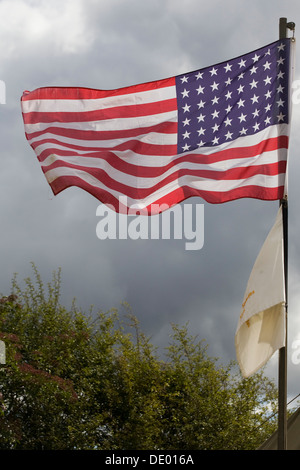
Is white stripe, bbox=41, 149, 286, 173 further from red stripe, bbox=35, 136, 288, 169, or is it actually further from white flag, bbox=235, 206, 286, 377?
white flag, bbox=235, 206, 286, 377

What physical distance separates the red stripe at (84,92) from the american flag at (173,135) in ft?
0.05

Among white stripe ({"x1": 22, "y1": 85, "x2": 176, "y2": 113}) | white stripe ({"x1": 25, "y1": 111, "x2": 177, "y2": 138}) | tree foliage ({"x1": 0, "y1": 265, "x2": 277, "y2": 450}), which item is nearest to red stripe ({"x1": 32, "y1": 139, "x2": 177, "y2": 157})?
white stripe ({"x1": 25, "y1": 111, "x2": 177, "y2": 138})

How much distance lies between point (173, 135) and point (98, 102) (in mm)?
1215

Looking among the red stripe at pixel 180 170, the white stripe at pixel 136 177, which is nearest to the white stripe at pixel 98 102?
the red stripe at pixel 180 170

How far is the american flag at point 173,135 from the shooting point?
A: 8.66 metres

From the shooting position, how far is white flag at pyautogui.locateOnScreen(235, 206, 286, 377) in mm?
7574

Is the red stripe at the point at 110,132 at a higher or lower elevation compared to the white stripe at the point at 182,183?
higher

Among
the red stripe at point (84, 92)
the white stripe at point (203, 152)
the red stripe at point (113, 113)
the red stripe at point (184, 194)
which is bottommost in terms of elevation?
the red stripe at point (184, 194)

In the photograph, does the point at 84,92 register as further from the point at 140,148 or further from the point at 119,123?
the point at 140,148

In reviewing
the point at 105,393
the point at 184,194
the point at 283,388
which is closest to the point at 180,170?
the point at 184,194

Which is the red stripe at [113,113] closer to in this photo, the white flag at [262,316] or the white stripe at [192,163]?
the white stripe at [192,163]

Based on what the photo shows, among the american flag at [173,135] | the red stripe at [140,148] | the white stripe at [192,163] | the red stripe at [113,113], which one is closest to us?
the white stripe at [192,163]

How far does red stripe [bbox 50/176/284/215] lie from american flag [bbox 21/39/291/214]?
0.04 ft

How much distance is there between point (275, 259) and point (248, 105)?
2245mm
